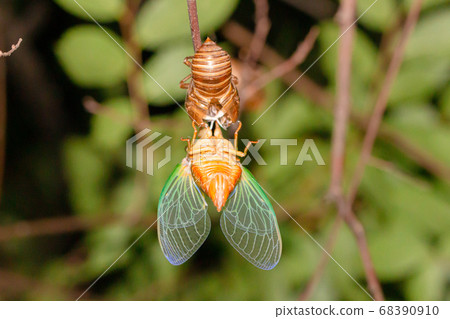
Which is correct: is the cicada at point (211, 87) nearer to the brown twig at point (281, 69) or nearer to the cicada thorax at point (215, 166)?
the cicada thorax at point (215, 166)

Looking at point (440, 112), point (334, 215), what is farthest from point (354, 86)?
point (334, 215)

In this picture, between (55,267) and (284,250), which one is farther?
(55,267)

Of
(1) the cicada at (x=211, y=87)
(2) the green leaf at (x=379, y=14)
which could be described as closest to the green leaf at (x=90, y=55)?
(1) the cicada at (x=211, y=87)

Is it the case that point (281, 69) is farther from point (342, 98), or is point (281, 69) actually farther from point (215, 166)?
point (215, 166)

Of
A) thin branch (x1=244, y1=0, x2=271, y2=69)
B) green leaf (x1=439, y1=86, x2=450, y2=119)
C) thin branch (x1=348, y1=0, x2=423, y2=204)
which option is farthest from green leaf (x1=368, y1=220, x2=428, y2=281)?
thin branch (x1=244, y1=0, x2=271, y2=69)

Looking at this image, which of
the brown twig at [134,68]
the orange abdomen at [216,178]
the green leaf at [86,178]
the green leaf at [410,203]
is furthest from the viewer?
the green leaf at [86,178]

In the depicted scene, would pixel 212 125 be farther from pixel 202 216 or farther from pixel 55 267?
pixel 55 267

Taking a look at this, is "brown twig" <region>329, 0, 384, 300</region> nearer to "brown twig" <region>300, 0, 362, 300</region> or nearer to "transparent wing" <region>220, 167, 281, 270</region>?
"brown twig" <region>300, 0, 362, 300</region>
